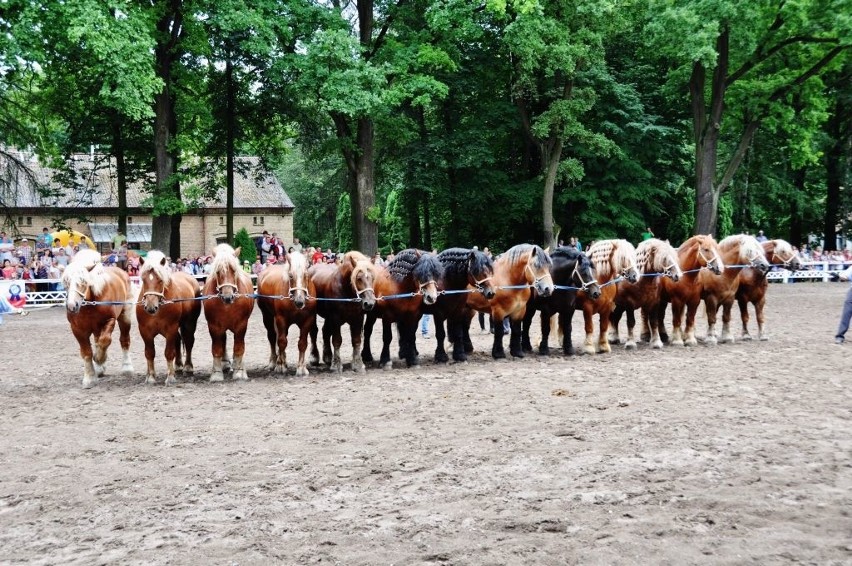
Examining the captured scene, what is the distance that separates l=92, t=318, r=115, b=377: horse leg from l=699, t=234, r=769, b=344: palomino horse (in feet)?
36.5

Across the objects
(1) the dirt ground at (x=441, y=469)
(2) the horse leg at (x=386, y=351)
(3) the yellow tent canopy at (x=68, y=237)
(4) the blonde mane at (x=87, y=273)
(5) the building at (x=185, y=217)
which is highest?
(5) the building at (x=185, y=217)

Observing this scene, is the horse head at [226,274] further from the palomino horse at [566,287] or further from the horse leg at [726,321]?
the horse leg at [726,321]

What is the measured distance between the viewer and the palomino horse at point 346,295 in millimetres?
12422

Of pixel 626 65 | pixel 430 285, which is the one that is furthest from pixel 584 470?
pixel 626 65

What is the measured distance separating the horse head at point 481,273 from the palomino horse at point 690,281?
162 inches

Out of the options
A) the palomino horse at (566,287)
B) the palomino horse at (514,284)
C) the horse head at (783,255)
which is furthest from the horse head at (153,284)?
the horse head at (783,255)

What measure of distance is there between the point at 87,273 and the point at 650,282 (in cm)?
1020

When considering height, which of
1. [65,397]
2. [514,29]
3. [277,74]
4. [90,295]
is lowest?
[65,397]

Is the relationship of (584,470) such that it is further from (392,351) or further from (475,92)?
(475,92)

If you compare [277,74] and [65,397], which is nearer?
[65,397]

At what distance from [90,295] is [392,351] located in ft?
20.7

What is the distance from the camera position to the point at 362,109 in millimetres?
26141

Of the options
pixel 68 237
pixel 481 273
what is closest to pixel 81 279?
pixel 481 273

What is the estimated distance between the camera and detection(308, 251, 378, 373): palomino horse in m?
12.4
